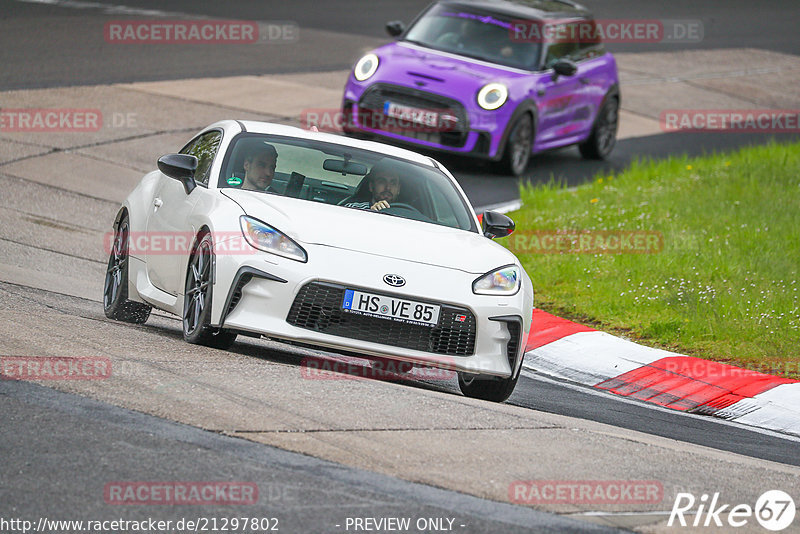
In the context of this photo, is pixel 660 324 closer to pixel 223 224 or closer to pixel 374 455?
pixel 223 224

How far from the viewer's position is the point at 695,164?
57.8 ft

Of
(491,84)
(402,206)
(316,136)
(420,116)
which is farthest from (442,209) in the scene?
(491,84)

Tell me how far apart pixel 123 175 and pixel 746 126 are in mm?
12105

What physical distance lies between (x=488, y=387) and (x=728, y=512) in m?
2.51

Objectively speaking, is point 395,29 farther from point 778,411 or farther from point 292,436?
point 292,436

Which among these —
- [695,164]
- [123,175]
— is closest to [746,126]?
[695,164]
